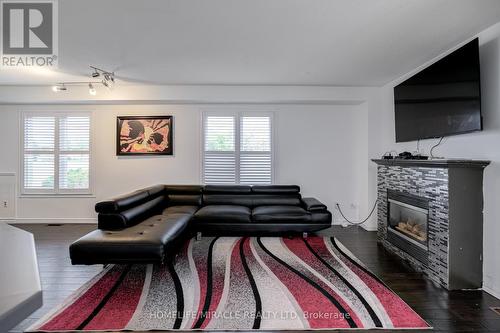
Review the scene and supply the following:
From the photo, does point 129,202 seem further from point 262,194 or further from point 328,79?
point 328,79

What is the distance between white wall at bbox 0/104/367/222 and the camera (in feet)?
16.4

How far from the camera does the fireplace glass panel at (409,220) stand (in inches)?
120

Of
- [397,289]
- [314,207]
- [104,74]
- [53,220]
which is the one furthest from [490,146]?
[53,220]

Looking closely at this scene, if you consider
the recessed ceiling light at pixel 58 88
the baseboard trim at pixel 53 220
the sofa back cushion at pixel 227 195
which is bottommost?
the baseboard trim at pixel 53 220

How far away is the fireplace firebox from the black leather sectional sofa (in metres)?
0.91

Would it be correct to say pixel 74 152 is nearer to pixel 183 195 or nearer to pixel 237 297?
pixel 183 195

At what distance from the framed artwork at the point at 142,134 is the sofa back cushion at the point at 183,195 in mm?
916

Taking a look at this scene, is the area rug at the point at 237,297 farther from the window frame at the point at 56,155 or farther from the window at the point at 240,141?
the window frame at the point at 56,155

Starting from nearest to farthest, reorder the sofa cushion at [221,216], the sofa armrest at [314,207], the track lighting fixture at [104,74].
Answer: the track lighting fixture at [104,74] < the sofa cushion at [221,216] < the sofa armrest at [314,207]

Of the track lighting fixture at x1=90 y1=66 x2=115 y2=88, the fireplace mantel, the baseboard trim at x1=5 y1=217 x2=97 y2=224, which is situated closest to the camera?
the fireplace mantel

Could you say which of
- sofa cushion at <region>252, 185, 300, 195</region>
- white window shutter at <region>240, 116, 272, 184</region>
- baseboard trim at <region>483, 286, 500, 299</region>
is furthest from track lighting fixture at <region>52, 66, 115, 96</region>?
baseboard trim at <region>483, 286, 500, 299</region>

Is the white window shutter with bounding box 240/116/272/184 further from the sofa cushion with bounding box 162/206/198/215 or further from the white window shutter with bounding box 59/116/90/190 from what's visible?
the white window shutter with bounding box 59/116/90/190

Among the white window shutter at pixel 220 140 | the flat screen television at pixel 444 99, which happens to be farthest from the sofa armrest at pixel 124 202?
the flat screen television at pixel 444 99
